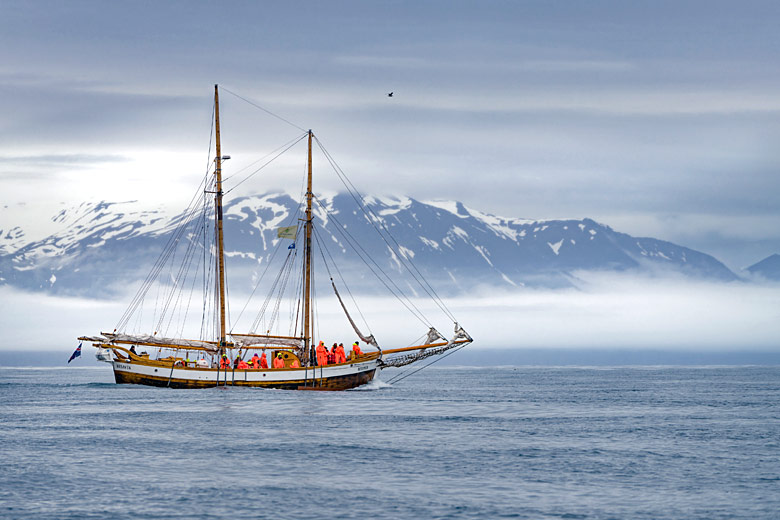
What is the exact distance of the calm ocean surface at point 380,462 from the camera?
4478 centimetres

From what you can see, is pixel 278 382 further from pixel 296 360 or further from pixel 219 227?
pixel 219 227

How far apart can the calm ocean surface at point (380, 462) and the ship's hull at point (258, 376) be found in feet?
41.2

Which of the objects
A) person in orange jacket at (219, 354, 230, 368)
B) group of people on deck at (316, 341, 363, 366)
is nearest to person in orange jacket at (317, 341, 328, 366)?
group of people on deck at (316, 341, 363, 366)

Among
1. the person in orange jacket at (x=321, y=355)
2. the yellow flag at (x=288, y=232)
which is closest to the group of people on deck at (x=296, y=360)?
the person in orange jacket at (x=321, y=355)

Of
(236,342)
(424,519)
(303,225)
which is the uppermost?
(303,225)

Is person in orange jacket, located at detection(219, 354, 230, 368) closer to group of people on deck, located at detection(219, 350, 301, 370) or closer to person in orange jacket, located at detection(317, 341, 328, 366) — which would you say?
group of people on deck, located at detection(219, 350, 301, 370)

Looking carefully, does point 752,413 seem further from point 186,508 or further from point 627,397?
point 186,508

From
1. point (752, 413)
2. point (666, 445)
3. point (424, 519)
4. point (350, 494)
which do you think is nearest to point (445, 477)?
point (350, 494)

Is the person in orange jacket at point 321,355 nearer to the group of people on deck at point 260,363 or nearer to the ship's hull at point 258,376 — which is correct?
the ship's hull at point 258,376

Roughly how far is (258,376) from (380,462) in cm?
5904

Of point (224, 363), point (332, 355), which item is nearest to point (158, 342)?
point (224, 363)

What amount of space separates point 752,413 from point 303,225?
54.8m

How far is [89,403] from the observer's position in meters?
112

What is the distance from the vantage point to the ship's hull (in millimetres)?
115375
